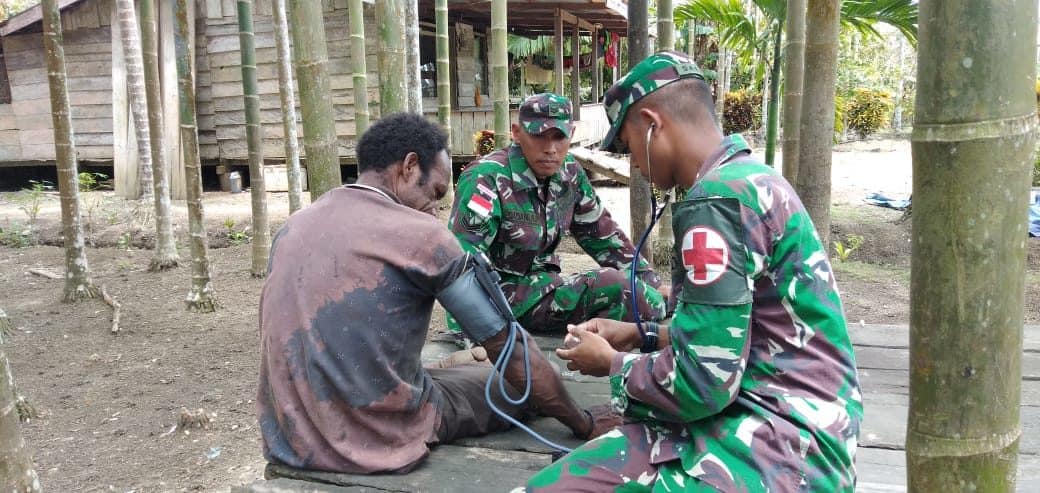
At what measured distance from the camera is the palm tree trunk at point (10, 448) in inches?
89.1

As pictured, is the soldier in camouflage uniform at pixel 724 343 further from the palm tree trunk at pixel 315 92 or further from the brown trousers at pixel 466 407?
the palm tree trunk at pixel 315 92

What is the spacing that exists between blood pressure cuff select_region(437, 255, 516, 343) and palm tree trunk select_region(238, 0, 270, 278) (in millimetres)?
4307

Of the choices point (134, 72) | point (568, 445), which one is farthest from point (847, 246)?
point (134, 72)

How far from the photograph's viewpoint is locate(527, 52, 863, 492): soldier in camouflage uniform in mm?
1538

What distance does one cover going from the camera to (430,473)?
2311 millimetres

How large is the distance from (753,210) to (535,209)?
229 centimetres

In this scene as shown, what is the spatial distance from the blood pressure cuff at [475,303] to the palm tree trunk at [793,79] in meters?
3.07

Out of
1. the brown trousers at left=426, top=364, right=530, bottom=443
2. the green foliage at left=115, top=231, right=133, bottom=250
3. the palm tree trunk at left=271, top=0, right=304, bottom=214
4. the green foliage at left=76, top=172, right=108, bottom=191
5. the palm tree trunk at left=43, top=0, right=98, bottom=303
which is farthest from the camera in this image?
the green foliage at left=76, top=172, right=108, bottom=191

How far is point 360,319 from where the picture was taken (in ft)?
7.23

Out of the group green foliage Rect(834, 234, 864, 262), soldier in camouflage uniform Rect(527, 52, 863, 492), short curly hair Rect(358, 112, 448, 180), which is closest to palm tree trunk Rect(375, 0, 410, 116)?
short curly hair Rect(358, 112, 448, 180)

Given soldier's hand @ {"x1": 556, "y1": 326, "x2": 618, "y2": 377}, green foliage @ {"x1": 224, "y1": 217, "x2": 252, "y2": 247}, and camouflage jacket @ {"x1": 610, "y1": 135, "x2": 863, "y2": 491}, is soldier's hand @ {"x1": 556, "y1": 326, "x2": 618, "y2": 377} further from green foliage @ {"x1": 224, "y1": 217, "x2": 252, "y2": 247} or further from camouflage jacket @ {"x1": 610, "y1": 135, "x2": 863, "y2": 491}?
green foliage @ {"x1": 224, "y1": 217, "x2": 252, "y2": 247}

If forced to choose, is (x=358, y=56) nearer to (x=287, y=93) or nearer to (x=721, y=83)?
(x=287, y=93)

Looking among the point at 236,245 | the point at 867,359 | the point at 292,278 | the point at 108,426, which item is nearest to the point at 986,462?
the point at 292,278

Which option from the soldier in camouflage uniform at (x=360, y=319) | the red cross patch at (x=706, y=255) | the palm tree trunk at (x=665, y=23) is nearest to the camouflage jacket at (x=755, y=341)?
the red cross patch at (x=706, y=255)
